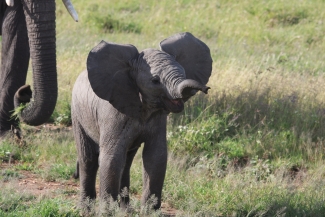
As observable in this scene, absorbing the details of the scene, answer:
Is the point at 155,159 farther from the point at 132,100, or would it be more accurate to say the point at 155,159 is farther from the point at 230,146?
the point at 230,146

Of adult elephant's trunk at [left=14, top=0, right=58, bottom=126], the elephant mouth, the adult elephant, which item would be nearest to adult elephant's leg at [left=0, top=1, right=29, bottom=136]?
the adult elephant

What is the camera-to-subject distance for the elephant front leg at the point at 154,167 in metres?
5.28

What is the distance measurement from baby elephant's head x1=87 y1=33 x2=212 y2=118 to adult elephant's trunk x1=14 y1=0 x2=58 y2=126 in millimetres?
1267

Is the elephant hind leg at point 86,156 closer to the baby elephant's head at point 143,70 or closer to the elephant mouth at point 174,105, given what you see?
the baby elephant's head at point 143,70

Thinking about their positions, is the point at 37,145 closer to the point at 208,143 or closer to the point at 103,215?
the point at 208,143

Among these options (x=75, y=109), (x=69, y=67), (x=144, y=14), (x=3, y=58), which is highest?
(x=75, y=109)

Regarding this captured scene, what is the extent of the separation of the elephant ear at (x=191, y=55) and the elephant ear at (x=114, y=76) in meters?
0.32

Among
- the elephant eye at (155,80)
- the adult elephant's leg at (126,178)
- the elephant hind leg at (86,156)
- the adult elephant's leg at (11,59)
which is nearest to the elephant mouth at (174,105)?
the elephant eye at (155,80)

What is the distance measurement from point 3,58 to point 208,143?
2.40 metres

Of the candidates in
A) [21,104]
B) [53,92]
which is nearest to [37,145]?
[21,104]

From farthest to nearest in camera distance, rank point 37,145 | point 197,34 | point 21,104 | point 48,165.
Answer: point 197,34 → point 37,145 → point 48,165 → point 21,104

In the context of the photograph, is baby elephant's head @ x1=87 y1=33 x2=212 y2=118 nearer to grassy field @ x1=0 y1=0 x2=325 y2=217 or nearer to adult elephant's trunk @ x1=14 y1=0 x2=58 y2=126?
grassy field @ x1=0 y1=0 x2=325 y2=217

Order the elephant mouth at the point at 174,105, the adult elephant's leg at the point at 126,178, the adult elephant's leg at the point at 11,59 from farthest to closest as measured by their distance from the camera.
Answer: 1. the adult elephant's leg at the point at 11,59
2. the adult elephant's leg at the point at 126,178
3. the elephant mouth at the point at 174,105

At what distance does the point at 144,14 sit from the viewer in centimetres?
1712
